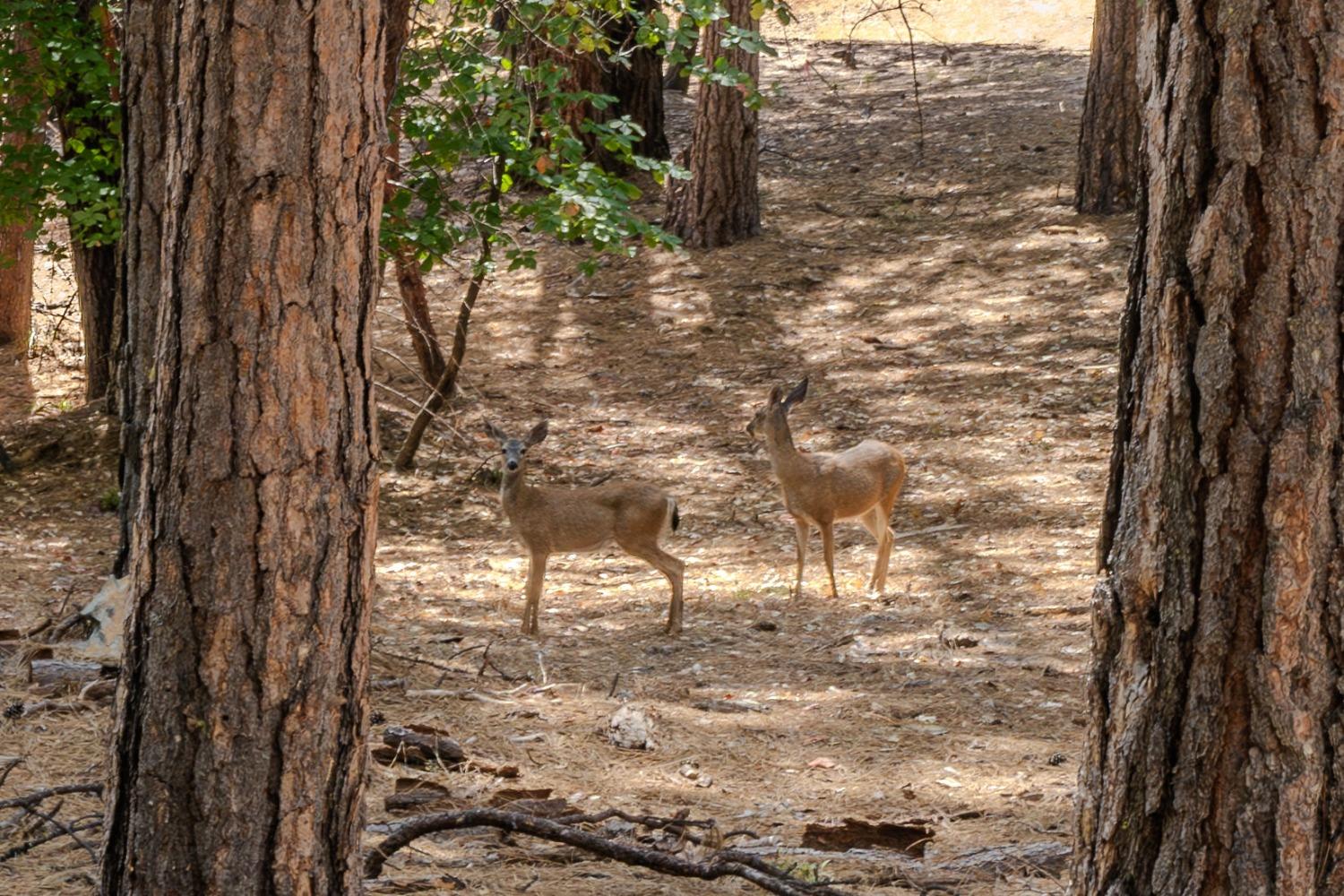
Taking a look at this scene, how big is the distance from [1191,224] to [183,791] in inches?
95.3

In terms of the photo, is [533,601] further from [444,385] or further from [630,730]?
[444,385]

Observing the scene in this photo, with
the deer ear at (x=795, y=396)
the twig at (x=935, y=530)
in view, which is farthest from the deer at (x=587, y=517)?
the twig at (x=935, y=530)

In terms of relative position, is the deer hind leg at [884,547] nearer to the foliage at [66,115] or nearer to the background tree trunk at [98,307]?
the foliage at [66,115]

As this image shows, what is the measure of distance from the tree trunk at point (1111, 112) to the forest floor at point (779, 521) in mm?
433

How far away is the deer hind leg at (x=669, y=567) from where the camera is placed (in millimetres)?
9008

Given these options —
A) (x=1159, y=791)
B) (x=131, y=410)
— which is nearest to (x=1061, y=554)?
(x=131, y=410)

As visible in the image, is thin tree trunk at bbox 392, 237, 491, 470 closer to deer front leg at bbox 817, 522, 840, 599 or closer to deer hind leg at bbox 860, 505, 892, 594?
deer front leg at bbox 817, 522, 840, 599

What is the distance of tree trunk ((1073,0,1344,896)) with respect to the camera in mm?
2928

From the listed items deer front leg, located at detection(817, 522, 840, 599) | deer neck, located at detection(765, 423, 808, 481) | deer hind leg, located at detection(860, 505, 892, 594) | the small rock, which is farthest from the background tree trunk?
the small rock

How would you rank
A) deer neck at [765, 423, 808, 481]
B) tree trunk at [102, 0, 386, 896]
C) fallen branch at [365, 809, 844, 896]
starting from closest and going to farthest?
1. tree trunk at [102, 0, 386, 896]
2. fallen branch at [365, 809, 844, 896]
3. deer neck at [765, 423, 808, 481]

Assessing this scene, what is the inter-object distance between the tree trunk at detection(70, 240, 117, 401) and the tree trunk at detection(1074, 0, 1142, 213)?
9.26 m

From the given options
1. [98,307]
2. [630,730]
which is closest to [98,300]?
[98,307]

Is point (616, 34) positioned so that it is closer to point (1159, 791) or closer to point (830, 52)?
Result: point (830, 52)

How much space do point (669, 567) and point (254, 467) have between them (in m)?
5.91
